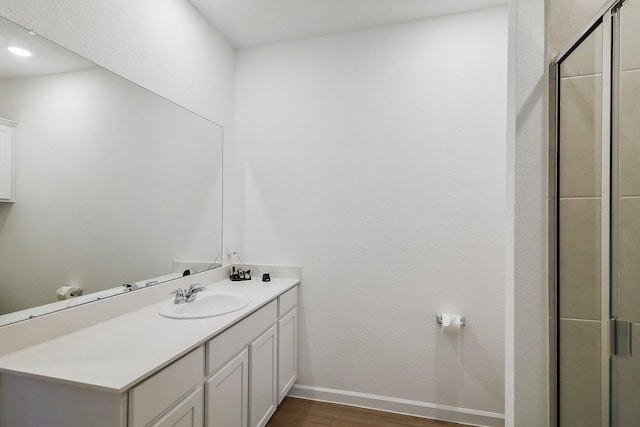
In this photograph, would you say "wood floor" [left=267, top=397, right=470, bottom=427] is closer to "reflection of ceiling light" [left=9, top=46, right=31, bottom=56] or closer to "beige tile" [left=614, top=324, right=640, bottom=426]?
"beige tile" [left=614, top=324, right=640, bottom=426]

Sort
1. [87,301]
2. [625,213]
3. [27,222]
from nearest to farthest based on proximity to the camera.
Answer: [625,213], [27,222], [87,301]

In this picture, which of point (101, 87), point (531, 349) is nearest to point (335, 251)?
point (531, 349)

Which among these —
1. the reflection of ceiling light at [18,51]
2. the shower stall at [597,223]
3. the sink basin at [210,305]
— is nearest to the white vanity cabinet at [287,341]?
the sink basin at [210,305]

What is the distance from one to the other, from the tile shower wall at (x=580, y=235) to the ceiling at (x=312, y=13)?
1.30 metres

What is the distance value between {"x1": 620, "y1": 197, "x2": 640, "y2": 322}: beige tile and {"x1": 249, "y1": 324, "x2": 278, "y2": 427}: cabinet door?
1.54 m

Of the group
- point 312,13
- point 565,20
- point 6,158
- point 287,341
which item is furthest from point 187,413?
point 312,13

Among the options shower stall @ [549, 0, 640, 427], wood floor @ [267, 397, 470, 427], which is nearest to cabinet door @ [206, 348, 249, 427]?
wood floor @ [267, 397, 470, 427]

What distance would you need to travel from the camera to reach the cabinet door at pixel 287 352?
2.00m

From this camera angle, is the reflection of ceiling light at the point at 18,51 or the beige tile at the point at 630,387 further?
the reflection of ceiling light at the point at 18,51

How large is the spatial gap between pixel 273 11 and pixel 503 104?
64.9 inches

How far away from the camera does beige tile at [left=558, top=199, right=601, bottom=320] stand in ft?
3.07

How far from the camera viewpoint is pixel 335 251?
225 cm

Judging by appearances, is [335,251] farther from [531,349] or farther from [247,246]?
[531,349]

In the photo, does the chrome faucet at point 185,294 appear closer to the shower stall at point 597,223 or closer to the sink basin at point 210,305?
the sink basin at point 210,305
